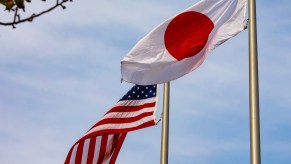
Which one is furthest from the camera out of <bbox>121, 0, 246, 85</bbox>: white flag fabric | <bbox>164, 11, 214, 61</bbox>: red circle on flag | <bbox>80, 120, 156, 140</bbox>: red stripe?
<bbox>80, 120, 156, 140</bbox>: red stripe

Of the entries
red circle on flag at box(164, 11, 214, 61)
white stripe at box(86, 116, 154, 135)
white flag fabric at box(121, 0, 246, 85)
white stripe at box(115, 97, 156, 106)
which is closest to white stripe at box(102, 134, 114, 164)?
white stripe at box(86, 116, 154, 135)

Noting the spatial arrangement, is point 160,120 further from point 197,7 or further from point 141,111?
point 197,7

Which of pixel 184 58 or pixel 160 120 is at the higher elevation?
pixel 184 58

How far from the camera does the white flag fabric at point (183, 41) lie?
1227cm

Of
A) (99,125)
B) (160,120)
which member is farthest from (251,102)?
(99,125)

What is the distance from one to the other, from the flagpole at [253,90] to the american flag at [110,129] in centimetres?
355

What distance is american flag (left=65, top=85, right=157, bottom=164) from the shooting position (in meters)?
14.4

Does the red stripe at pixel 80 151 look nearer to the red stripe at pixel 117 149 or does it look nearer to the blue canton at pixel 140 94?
the red stripe at pixel 117 149

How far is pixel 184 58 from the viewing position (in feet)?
40.7

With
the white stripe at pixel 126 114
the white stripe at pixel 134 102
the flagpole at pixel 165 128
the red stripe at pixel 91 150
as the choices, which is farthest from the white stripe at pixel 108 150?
the flagpole at pixel 165 128

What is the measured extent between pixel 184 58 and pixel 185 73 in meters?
0.33

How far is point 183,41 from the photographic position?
12.8m

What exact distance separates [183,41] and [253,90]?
7.81 ft

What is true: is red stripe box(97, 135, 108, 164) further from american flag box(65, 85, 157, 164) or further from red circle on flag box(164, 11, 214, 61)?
red circle on flag box(164, 11, 214, 61)
